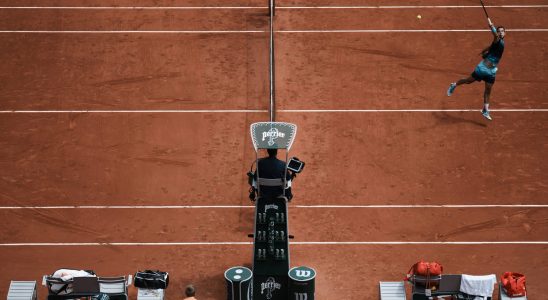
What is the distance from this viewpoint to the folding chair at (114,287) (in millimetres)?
15234

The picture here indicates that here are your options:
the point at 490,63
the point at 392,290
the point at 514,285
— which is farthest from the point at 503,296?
the point at 490,63

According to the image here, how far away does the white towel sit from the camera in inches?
590

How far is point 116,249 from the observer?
17312 mm

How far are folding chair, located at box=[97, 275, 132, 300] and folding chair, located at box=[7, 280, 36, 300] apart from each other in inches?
44.5

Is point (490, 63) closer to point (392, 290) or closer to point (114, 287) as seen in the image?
point (392, 290)

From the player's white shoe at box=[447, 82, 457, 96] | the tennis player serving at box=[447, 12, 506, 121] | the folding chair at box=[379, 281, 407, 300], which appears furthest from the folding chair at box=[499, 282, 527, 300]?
the player's white shoe at box=[447, 82, 457, 96]

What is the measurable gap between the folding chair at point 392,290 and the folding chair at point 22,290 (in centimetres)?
576

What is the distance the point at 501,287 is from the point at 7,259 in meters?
8.87

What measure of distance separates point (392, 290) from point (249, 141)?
6047 mm

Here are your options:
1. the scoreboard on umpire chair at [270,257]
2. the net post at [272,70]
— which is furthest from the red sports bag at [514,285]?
the net post at [272,70]

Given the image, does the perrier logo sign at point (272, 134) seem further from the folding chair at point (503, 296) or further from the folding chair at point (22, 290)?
the folding chair at point (22, 290)

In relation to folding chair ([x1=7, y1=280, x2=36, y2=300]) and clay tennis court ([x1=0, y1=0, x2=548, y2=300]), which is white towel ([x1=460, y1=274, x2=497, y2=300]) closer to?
clay tennis court ([x1=0, y1=0, x2=548, y2=300])

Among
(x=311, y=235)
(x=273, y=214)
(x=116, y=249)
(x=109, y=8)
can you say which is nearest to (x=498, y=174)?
(x=311, y=235)

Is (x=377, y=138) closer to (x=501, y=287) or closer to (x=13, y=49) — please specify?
(x=501, y=287)
